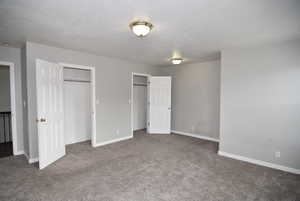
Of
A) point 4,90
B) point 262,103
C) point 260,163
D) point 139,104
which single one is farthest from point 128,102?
point 4,90

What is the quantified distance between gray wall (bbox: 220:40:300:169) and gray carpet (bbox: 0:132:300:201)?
41 centimetres

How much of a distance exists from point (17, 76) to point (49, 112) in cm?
142

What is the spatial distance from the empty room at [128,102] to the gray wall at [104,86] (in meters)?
0.03

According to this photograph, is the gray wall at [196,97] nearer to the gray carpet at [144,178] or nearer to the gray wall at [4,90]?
the gray carpet at [144,178]

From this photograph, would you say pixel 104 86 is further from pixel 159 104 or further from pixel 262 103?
pixel 262 103

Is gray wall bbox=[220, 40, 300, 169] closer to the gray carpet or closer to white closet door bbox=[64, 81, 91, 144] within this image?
the gray carpet

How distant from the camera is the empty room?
7.05ft

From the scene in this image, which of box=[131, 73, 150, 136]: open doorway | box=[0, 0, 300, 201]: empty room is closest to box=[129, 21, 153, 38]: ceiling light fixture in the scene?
box=[0, 0, 300, 201]: empty room

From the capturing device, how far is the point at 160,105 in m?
5.95

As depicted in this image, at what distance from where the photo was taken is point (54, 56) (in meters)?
3.63

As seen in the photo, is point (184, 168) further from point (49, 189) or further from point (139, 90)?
point (139, 90)

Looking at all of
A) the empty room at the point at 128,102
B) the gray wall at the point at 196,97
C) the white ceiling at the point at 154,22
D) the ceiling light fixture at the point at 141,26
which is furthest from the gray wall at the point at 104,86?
the ceiling light fixture at the point at 141,26

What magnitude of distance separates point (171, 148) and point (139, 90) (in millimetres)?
2845

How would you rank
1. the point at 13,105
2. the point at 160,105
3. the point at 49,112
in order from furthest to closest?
the point at 160,105, the point at 13,105, the point at 49,112
